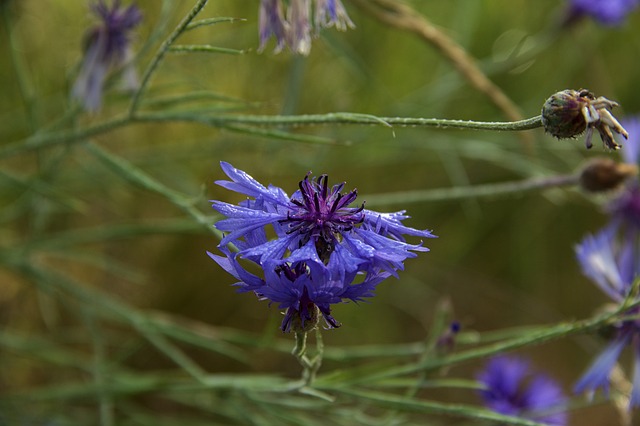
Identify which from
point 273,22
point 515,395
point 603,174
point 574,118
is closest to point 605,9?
point 603,174

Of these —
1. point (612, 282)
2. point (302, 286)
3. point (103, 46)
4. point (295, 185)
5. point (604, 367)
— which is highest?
point (295, 185)

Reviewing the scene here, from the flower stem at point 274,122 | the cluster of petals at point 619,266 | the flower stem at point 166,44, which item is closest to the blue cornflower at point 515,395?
the cluster of petals at point 619,266

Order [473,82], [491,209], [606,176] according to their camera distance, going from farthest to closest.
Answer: [491,209] < [473,82] < [606,176]

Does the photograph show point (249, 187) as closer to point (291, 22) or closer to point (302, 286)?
point (302, 286)

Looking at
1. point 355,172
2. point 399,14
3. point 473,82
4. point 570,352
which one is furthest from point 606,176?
point 570,352


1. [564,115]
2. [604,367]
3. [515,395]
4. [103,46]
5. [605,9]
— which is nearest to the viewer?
[564,115]

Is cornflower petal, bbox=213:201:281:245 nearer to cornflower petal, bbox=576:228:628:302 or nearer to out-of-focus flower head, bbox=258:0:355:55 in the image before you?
out-of-focus flower head, bbox=258:0:355:55

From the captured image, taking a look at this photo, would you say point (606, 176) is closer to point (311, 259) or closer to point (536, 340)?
point (536, 340)
